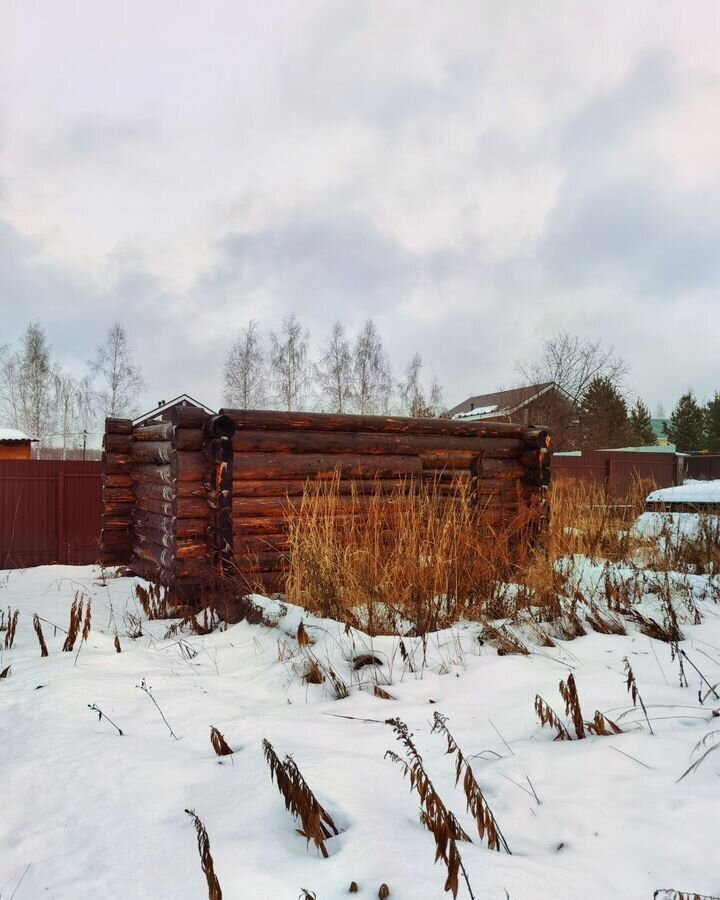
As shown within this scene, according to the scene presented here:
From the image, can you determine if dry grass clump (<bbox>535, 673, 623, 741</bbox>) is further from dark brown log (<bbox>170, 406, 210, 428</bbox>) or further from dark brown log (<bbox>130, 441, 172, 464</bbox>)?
dark brown log (<bbox>130, 441, 172, 464</bbox>)

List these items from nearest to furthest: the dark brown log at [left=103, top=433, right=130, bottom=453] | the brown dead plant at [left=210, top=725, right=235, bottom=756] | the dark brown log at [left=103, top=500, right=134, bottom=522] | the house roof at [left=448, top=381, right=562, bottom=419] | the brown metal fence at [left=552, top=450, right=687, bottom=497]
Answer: the brown dead plant at [left=210, top=725, right=235, bottom=756] → the dark brown log at [left=103, top=433, right=130, bottom=453] → the dark brown log at [left=103, top=500, right=134, bottom=522] → the brown metal fence at [left=552, top=450, right=687, bottom=497] → the house roof at [left=448, top=381, right=562, bottom=419]

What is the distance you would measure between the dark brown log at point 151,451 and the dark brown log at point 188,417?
0.51m

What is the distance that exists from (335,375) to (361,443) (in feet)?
73.7

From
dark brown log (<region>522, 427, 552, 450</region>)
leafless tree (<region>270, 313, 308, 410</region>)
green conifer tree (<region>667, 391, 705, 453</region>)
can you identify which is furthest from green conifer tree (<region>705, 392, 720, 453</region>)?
dark brown log (<region>522, 427, 552, 450</region>)

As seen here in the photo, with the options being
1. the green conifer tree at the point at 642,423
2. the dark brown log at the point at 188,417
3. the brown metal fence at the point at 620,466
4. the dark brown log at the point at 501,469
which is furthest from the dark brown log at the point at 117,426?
the green conifer tree at the point at 642,423

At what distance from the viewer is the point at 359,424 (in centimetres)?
631

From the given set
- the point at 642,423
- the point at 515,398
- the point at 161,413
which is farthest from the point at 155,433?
the point at 642,423

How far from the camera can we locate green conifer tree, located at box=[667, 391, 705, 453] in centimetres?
4481

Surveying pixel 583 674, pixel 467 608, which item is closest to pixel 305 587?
pixel 467 608

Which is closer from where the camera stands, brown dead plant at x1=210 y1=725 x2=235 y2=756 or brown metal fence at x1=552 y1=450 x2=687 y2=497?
brown dead plant at x1=210 y1=725 x2=235 y2=756

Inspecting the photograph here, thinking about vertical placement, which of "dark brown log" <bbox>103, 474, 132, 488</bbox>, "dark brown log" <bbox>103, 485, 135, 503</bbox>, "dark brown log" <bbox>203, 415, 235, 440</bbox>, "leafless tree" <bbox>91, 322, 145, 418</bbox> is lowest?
"dark brown log" <bbox>103, 485, 135, 503</bbox>

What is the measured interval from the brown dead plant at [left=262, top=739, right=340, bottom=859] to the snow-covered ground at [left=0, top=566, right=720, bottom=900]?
0.12ft

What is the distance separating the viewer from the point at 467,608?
3943mm

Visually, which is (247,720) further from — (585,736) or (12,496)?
(12,496)
